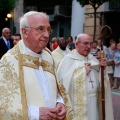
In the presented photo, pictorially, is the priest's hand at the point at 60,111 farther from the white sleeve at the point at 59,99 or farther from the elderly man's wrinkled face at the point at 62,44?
the elderly man's wrinkled face at the point at 62,44

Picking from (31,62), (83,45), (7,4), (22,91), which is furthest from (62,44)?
(7,4)

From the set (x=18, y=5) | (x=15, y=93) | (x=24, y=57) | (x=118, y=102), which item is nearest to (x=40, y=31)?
(x=24, y=57)

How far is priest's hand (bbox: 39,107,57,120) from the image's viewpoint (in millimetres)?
3643

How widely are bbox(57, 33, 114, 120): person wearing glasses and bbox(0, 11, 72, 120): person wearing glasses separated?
2.43 m

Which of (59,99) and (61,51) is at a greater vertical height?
(59,99)

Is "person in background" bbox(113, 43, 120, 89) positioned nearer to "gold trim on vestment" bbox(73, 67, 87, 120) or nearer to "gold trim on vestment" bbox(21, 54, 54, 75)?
"gold trim on vestment" bbox(73, 67, 87, 120)

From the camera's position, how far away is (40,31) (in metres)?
3.74

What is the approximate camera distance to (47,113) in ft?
12.0

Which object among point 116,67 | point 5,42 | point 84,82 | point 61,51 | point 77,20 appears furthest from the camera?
point 77,20

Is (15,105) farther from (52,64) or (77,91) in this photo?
(77,91)

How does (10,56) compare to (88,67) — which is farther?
(88,67)

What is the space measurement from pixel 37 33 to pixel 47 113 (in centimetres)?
71

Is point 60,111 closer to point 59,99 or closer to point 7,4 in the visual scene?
point 59,99

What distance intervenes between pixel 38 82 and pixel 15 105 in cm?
32
